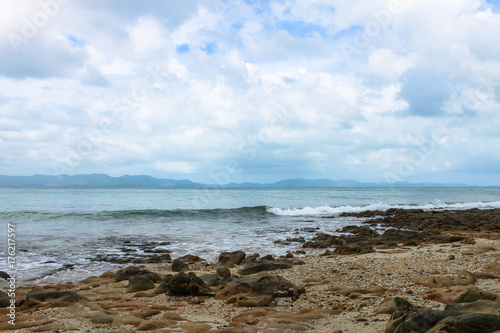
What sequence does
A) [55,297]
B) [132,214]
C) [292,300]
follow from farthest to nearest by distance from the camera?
[132,214], [55,297], [292,300]

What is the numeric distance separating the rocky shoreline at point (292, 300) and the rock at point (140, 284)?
2 centimetres

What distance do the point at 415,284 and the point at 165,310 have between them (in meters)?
4.84

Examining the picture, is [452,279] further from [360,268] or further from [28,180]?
[28,180]

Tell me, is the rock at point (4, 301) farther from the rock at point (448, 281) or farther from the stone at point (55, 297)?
the rock at point (448, 281)

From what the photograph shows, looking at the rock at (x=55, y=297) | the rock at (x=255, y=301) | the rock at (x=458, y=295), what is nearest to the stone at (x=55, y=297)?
the rock at (x=55, y=297)

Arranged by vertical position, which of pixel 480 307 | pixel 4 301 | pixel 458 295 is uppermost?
pixel 480 307

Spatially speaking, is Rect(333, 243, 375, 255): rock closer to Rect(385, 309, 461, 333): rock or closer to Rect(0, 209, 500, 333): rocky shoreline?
Rect(0, 209, 500, 333): rocky shoreline

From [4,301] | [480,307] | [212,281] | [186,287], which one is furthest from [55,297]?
[480,307]

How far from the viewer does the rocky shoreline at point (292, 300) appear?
14.8 feet

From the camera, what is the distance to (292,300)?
594cm

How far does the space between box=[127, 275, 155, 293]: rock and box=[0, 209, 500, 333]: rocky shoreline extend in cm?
2

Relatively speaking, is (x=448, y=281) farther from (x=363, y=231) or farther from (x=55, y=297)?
→ (x=363, y=231)

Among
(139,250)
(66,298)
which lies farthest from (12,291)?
(139,250)

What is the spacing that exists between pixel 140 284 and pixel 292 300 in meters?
3.68
